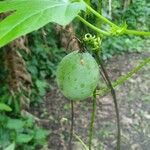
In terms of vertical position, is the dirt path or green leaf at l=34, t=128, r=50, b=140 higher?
green leaf at l=34, t=128, r=50, b=140

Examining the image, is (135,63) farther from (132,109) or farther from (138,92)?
(132,109)

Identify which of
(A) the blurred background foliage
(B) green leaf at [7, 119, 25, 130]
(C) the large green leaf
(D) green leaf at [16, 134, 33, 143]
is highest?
(C) the large green leaf

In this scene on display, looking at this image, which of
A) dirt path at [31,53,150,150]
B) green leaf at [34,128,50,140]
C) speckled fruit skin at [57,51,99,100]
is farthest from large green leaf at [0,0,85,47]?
dirt path at [31,53,150,150]

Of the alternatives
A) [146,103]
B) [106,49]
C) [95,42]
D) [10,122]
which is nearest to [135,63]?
[106,49]

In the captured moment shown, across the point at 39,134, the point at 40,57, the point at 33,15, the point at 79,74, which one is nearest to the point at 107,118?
the point at 39,134

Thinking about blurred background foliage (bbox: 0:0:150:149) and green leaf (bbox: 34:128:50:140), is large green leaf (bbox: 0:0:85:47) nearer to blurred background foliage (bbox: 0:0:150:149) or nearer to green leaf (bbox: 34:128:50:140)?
blurred background foliage (bbox: 0:0:150:149)

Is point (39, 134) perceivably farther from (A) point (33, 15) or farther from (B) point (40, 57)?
(A) point (33, 15)
